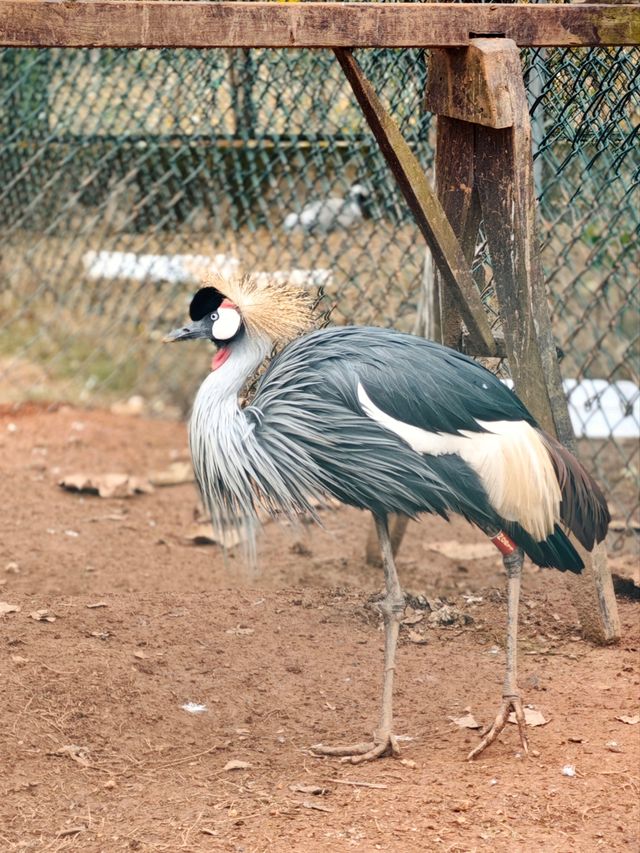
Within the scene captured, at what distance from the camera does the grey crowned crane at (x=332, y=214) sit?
5.20 meters

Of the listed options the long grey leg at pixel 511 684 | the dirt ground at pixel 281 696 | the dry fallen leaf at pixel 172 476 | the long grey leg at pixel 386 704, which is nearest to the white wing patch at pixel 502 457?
the long grey leg at pixel 511 684

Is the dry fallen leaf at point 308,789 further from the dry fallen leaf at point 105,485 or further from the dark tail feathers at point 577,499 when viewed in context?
the dry fallen leaf at point 105,485

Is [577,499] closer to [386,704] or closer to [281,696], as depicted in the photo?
[386,704]

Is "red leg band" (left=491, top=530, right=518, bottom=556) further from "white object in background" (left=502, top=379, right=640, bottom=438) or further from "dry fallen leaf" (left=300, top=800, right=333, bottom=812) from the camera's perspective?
"white object in background" (left=502, top=379, right=640, bottom=438)

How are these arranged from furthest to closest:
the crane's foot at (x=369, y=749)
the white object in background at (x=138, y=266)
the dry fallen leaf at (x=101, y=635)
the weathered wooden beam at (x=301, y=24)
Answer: the white object in background at (x=138, y=266)
the dry fallen leaf at (x=101, y=635)
the crane's foot at (x=369, y=749)
the weathered wooden beam at (x=301, y=24)

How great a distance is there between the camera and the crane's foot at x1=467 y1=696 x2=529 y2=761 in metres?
3.13

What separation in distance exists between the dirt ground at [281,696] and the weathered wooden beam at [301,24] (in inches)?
55.7

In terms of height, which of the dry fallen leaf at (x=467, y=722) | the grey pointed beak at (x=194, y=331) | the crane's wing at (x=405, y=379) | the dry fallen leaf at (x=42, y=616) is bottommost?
the dry fallen leaf at (x=467, y=722)

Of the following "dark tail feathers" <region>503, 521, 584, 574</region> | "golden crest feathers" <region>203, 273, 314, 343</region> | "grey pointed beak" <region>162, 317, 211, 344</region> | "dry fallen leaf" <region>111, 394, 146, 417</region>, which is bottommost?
"dry fallen leaf" <region>111, 394, 146, 417</region>

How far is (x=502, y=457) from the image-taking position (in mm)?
3086

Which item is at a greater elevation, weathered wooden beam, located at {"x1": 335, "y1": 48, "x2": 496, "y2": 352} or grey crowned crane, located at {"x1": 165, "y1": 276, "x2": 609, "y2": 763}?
weathered wooden beam, located at {"x1": 335, "y1": 48, "x2": 496, "y2": 352}

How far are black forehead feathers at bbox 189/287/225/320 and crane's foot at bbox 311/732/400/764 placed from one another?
1.31 meters

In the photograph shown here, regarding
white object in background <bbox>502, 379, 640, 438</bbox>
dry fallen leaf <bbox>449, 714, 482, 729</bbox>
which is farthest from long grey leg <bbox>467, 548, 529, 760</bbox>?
white object in background <bbox>502, 379, 640, 438</bbox>

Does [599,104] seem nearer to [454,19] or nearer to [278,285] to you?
[454,19]
